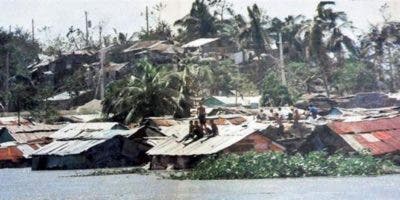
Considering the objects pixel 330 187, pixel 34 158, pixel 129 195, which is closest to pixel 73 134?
pixel 34 158

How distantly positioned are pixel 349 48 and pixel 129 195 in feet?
134

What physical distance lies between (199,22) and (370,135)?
45207 millimetres

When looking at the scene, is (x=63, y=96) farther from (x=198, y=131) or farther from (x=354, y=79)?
(x=198, y=131)

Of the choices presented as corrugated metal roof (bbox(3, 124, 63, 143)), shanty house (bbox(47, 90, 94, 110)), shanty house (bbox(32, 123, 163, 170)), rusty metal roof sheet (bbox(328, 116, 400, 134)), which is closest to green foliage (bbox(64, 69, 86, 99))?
shanty house (bbox(47, 90, 94, 110))

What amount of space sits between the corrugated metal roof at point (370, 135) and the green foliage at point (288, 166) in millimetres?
1434

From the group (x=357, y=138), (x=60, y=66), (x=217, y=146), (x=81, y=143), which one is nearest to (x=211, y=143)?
(x=217, y=146)

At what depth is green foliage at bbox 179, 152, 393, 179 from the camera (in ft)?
82.0

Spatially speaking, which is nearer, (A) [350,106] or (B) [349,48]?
(A) [350,106]

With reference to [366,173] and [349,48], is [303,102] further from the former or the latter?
[366,173]

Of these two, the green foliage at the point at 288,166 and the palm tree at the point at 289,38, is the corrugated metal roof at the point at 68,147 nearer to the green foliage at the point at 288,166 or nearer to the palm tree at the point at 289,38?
the green foliage at the point at 288,166

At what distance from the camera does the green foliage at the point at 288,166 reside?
2500cm

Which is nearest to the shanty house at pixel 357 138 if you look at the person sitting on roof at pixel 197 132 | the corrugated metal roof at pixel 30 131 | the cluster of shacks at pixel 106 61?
the person sitting on roof at pixel 197 132

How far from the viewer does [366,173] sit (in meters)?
24.8

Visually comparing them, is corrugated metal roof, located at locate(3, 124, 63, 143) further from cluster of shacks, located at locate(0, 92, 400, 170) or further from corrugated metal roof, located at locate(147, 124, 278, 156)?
corrugated metal roof, located at locate(147, 124, 278, 156)
